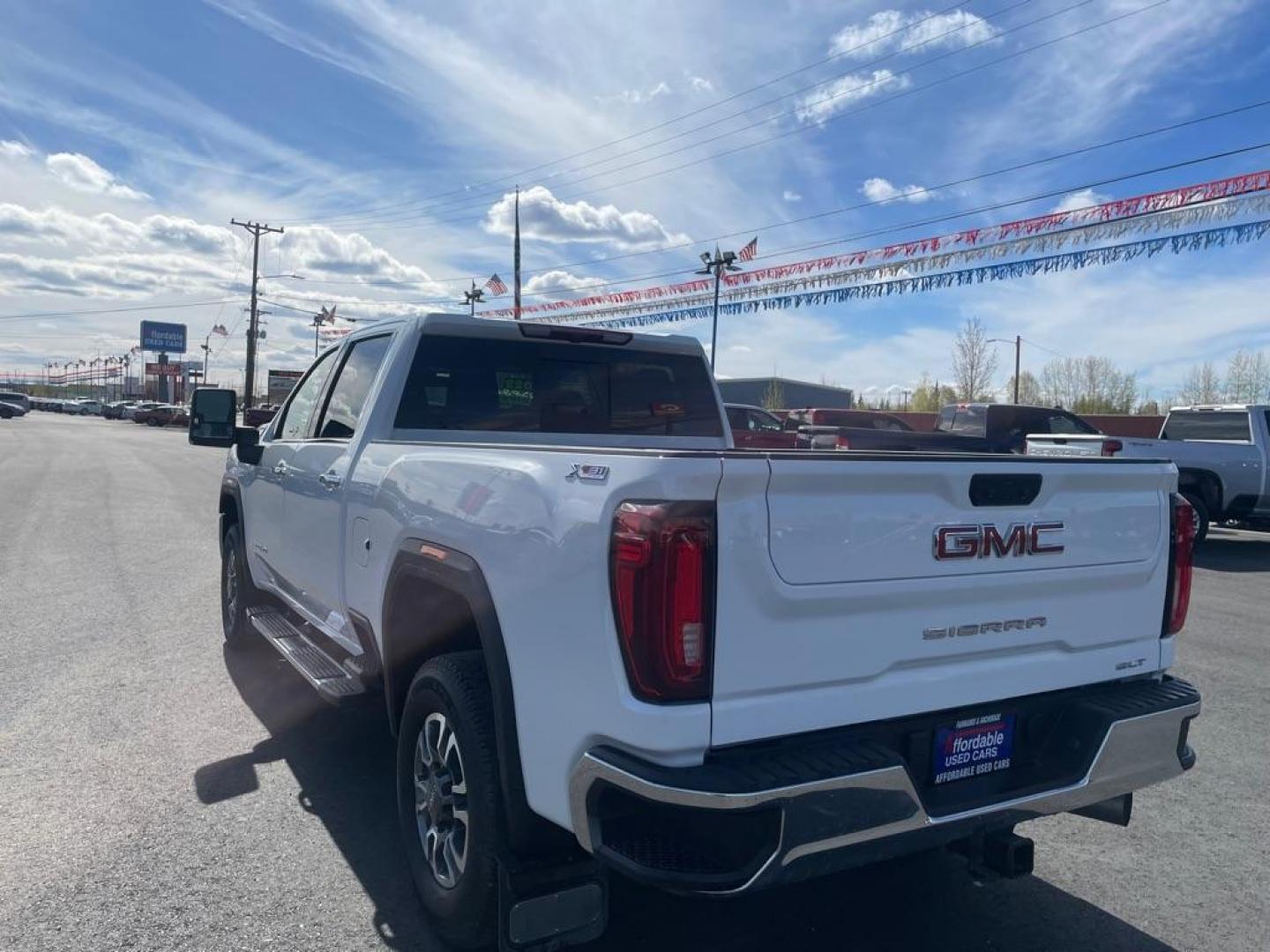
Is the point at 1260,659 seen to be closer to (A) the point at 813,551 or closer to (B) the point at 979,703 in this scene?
(B) the point at 979,703

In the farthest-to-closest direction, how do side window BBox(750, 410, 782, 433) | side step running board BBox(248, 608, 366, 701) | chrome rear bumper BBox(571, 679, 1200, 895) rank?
side window BBox(750, 410, 782, 433) → side step running board BBox(248, 608, 366, 701) → chrome rear bumper BBox(571, 679, 1200, 895)

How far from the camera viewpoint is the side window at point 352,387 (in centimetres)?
469

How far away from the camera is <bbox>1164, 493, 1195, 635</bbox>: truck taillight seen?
328 cm

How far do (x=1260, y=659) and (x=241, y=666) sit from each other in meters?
7.16

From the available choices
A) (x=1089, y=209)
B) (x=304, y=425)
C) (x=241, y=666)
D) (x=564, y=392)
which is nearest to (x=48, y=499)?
(x=241, y=666)

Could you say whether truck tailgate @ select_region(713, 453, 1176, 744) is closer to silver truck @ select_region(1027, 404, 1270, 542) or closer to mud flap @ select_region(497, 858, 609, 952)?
mud flap @ select_region(497, 858, 609, 952)

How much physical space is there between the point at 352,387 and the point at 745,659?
3.18m

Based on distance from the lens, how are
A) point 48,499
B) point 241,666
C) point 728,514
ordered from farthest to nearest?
point 48,499 < point 241,666 < point 728,514

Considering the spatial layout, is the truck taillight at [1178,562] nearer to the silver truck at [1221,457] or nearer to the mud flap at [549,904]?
the mud flap at [549,904]

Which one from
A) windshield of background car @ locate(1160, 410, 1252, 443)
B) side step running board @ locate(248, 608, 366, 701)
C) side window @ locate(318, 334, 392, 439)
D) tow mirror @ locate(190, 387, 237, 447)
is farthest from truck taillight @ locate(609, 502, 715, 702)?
windshield of background car @ locate(1160, 410, 1252, 443)

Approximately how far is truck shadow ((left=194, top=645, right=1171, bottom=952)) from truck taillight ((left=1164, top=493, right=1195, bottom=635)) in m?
1.09

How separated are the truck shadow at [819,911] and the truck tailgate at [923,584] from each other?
947 millimetres

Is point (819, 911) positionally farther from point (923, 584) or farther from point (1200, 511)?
point (1200, 511)

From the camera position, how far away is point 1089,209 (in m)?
16.9
